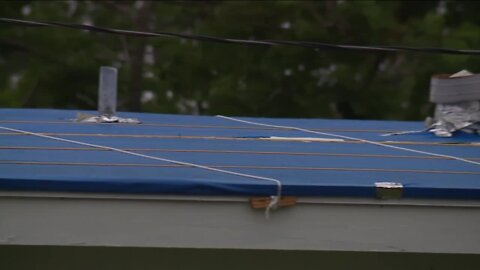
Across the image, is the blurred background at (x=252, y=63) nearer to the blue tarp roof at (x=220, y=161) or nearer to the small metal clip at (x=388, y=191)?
the blue tarp roof at (x=220, y=161)

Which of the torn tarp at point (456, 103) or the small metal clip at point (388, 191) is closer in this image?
the small metal clip at point (388, 191)

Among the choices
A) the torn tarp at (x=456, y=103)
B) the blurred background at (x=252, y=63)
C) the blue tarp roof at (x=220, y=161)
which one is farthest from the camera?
the blurred background at (x=252, y=63)

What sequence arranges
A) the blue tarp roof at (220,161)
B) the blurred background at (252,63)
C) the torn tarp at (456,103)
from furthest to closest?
the blurred background at (252,63)
the torn tarp at (456,103)
the blue tarp roof at (220,161)

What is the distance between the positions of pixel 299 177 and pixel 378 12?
629cm

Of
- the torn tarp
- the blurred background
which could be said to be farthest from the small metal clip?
the blurred background

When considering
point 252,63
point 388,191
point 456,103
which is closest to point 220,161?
point 388,191

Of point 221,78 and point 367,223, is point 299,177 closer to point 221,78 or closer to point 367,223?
point 367,223

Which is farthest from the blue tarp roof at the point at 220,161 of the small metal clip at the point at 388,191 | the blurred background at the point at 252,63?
the blurred background at the point at 252,63

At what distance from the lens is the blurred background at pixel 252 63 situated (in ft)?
32.3

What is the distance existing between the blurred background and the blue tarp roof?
472cm

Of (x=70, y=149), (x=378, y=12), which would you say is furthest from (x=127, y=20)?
(x=70, y=149)

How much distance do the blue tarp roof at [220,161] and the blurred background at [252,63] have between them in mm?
4719

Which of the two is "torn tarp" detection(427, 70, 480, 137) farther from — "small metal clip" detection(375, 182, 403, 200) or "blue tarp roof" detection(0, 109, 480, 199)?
"small metal clip" detection(375, 182, 403, 200)

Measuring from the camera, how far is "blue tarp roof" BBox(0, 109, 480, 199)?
3.52 metres
